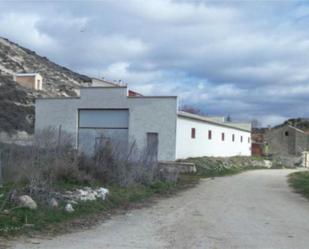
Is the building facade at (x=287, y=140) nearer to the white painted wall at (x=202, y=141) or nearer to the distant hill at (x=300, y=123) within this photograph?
the distant hill at (x=300, y=123)

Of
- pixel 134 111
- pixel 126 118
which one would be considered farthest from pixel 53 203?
pixel 126 118

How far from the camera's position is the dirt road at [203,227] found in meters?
10.7

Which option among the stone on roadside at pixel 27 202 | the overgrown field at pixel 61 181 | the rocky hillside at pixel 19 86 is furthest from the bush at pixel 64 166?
the rocky hillside at pixel 19 86

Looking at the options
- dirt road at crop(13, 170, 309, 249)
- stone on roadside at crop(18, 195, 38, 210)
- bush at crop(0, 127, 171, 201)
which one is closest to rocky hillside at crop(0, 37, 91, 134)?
bush at crop(0, 127, 171, 201)

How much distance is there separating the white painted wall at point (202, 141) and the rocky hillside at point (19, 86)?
14.0m

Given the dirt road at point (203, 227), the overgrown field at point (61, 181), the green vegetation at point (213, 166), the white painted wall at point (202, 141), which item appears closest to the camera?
the dirt road at point (203, 227)

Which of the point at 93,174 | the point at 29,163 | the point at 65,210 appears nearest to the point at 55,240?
the point at 65,210

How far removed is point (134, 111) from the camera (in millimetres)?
38219

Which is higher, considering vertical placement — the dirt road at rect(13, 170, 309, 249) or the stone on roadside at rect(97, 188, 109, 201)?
the stone on roadside at rect(97, 188, 109, 201)

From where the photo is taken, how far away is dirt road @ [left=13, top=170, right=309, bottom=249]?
10.7m

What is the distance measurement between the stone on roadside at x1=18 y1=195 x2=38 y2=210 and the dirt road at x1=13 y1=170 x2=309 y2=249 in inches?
66.9

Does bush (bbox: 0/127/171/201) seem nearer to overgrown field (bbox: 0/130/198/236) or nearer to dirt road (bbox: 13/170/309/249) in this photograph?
overgrown field (bbox: 0/130/198/236)

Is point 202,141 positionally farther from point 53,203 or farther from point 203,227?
point 203,227

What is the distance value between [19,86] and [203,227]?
48.8m
